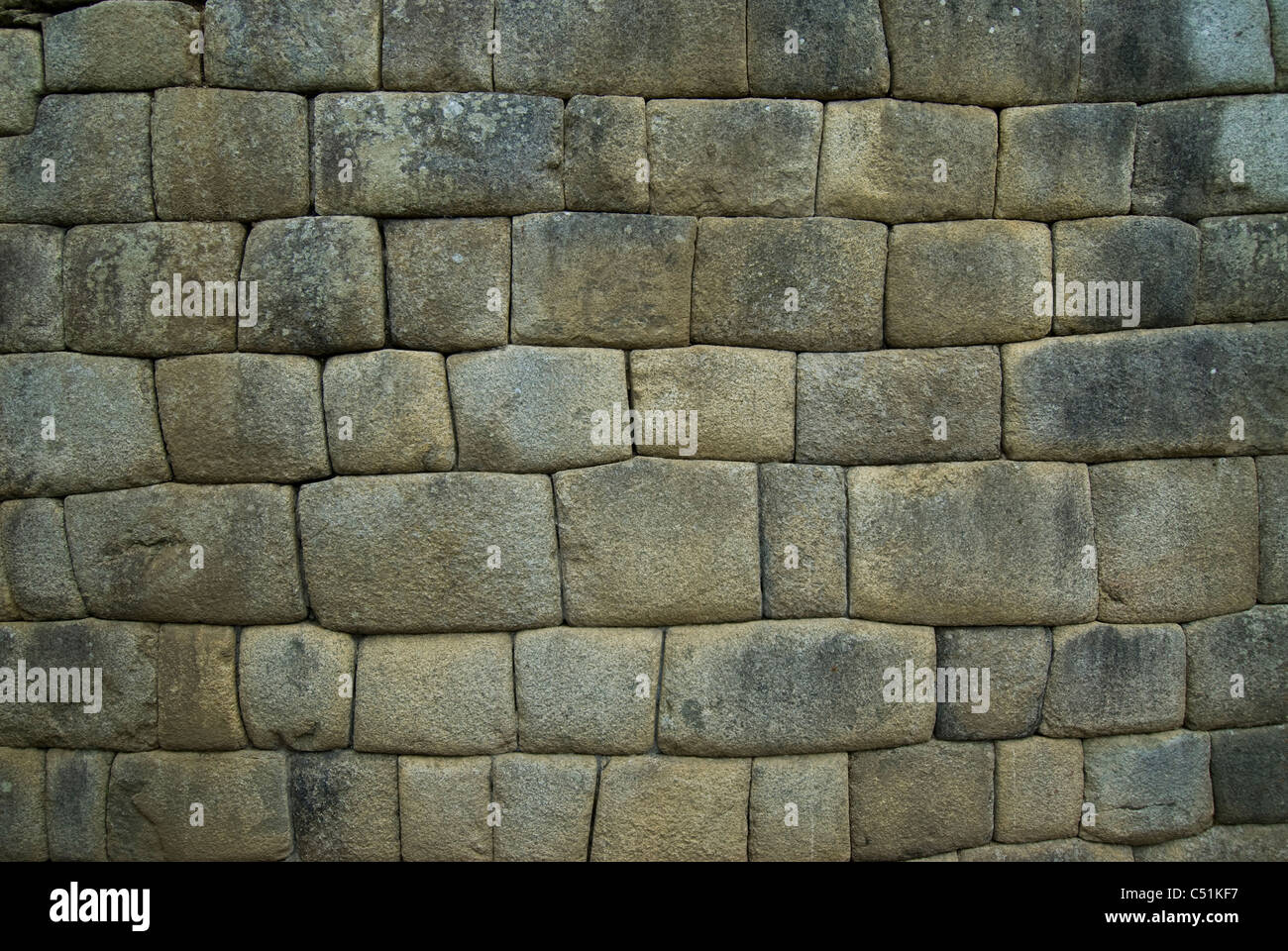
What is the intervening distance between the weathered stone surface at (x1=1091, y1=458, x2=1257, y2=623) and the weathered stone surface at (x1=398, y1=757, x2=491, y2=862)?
10.4ft

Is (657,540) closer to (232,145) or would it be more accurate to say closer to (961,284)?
(961,284)

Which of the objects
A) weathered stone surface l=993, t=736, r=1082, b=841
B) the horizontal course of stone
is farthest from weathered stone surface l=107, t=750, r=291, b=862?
weathered stone surface l=993, t=736, r=1082, b=841

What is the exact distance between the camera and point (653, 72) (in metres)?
4.54

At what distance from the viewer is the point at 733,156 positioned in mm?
4547

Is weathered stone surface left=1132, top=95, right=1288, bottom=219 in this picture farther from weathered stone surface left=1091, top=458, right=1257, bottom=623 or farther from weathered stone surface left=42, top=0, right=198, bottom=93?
weathered stone surface left=42, top=0, right=198, bottom=93

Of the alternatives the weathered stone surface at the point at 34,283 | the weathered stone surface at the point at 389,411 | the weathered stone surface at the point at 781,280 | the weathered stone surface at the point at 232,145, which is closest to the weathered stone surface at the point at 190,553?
the weathered stone surface at the point at 389,411

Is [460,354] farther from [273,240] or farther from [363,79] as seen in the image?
[363,79]

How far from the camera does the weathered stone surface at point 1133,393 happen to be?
462 cm

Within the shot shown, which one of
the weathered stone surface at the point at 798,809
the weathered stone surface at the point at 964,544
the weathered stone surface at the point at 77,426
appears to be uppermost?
the weathered stone surface at the point at 77,426

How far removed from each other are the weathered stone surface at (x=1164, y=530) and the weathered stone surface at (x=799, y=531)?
132cm

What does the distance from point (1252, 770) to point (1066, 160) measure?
3.17 m

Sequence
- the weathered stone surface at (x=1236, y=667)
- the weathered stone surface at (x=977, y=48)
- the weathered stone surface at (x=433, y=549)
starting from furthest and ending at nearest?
the weathered stone surface at (x=1236, y=667) → the weathered stone surface at (x=977, y=48) → the weathered stone surface at (x=433, y=549)

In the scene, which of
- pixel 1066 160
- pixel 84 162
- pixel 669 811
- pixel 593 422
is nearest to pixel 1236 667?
pixel 1066 160

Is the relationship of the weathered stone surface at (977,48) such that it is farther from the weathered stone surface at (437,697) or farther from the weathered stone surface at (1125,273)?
the weathered stone surface at (437,697)
